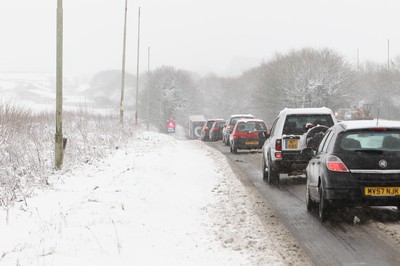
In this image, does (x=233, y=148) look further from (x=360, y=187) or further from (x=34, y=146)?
(x=360, y=187)

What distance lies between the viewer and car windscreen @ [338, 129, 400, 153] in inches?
307

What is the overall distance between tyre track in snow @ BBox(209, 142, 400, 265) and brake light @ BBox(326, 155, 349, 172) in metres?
0.87

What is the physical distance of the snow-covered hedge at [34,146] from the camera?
11.0 metres

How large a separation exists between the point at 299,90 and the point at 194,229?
2385 inches

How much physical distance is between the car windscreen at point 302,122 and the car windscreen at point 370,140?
16.0 ft

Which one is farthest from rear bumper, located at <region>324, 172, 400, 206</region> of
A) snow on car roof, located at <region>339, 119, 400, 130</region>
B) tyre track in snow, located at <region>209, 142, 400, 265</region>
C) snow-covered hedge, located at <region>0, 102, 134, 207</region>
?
snow-covered hedge, located at <region>0, 102, 134, 207</region>

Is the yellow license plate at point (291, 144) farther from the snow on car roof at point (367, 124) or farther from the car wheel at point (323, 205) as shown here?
the car wheel at point (323, 205)

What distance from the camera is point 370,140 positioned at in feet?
26.0

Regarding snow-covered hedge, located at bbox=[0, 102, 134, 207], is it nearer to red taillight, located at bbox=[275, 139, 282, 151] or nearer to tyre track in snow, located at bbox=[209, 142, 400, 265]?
tyre track in snow, located at bbox=[209, 142, 400, 265]

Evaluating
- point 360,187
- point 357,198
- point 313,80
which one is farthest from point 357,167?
point 313,80

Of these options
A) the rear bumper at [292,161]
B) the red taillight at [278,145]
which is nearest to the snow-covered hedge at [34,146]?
the red taillight at [278,145]

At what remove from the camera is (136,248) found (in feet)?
19.8

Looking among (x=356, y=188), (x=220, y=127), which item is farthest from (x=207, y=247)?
(x=220, y=127)

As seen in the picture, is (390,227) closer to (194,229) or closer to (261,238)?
(261,238)
